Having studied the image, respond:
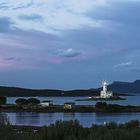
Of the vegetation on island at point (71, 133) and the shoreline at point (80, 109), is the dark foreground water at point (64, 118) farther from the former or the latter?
the vegetation on island at point (71, 133)

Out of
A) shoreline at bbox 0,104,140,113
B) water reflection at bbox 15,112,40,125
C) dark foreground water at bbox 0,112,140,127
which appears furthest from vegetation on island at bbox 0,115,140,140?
shoreline at bbox 0,104,140,113

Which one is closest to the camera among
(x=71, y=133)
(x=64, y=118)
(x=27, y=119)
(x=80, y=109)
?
(x=71, y=133)

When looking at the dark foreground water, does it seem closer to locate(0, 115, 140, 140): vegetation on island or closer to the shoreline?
the shoreline

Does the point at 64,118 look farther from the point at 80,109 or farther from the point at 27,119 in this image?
the point at 80,109

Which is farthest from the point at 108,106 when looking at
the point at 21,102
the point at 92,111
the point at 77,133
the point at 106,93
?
the point at 77,133

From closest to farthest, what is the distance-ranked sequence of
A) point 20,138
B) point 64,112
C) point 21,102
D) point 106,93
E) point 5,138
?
1. point 5,138
2. point 20,138
3. point 64,112
4. point 21,102
5. point 106,93

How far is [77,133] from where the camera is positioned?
16766mm

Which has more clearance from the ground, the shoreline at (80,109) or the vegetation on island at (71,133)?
the shoreline at (80,109)

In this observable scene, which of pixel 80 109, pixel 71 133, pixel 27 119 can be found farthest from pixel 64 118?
pixel 71 133

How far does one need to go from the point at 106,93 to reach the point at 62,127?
505ft

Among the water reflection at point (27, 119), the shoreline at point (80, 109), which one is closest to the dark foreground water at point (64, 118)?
the water reflection at point (27, 119)

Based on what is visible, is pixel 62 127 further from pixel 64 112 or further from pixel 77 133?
pixel 64 112

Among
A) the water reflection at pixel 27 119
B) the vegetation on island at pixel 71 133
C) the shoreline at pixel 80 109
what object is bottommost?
the water reflection at pixel 27 119

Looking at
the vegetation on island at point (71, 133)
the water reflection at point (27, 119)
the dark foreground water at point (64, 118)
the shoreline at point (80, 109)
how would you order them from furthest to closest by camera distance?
the shoreline at point (80, 109) < the water reflection at point (27, 119) < the dark foreground water at point (64, 118) < the vegetation on island at point (71, 133)
